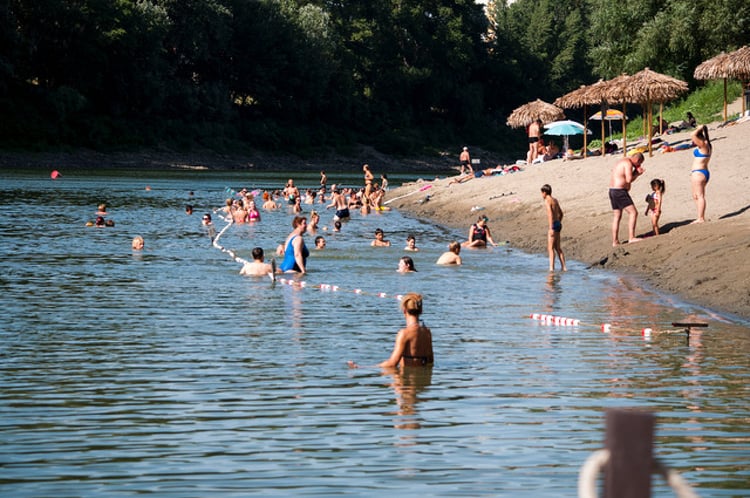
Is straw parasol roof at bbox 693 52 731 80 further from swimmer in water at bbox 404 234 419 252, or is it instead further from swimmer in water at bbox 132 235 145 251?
swimmer in water at bbox 132 235 145 251

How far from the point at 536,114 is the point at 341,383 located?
41342mm

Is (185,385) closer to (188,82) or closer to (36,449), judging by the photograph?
(36,449)

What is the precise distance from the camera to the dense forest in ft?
192

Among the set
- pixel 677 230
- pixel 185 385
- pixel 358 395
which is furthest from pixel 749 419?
pixel 677 230

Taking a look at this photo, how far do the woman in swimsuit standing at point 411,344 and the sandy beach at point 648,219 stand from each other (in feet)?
20.1

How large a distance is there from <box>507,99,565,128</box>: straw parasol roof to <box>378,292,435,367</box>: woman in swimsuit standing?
131 ft

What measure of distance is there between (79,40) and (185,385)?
75.4 metres

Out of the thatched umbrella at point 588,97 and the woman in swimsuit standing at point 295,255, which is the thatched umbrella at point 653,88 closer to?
the thatched umbrella at point 588,97

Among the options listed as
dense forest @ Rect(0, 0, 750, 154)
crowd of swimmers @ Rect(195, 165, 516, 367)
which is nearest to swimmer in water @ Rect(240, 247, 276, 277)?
crowd of swimmers @ Rect(195, 165, 516, 367)

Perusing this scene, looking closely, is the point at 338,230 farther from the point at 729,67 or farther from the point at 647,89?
the point at 729,67

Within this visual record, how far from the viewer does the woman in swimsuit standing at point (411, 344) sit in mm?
12594

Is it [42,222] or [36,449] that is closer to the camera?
[36,449]

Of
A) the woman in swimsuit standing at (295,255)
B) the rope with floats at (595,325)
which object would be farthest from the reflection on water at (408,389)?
the woman in swimsuit standing at (295,255)

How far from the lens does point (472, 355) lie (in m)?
14.0
